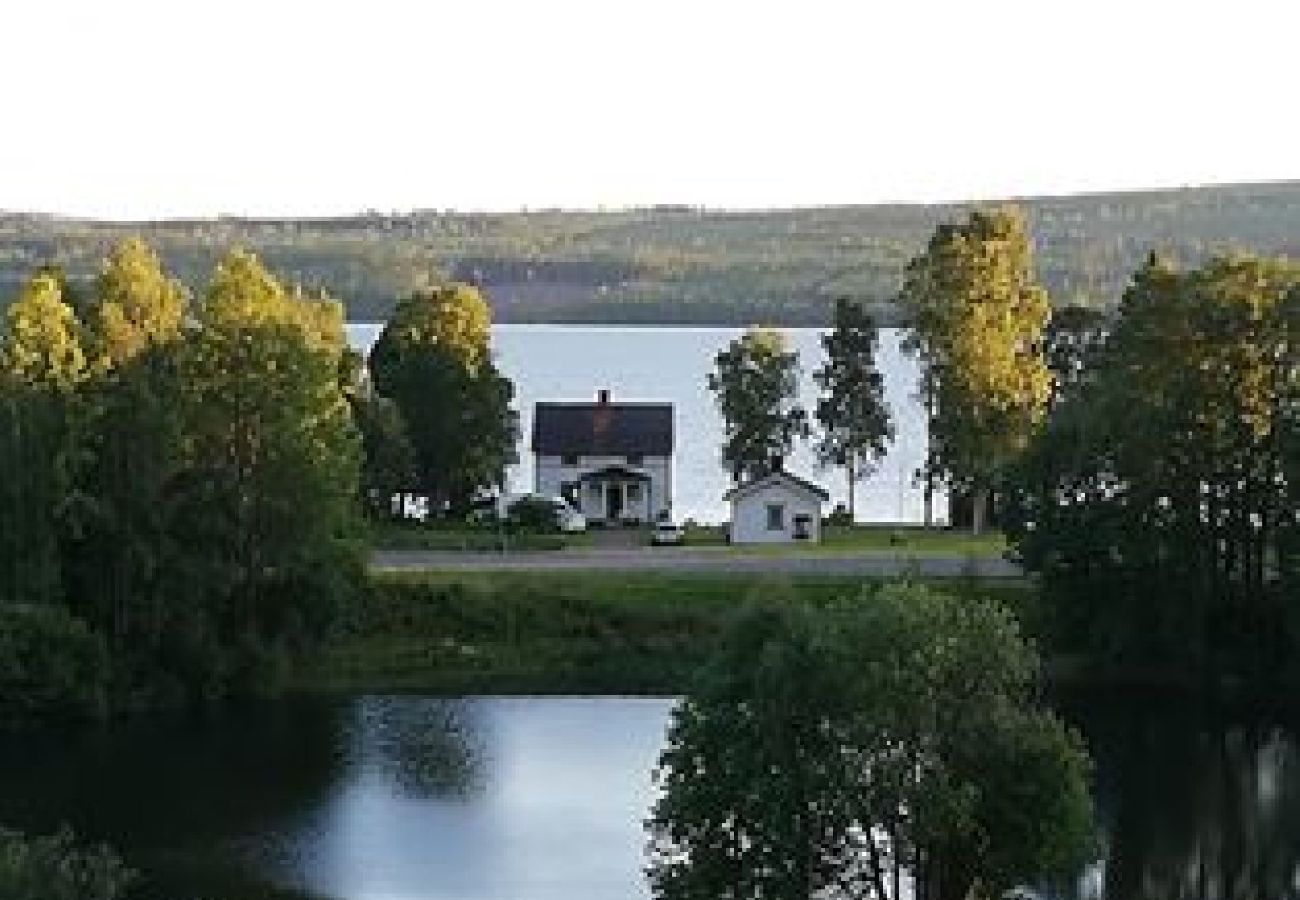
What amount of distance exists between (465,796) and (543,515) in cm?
3011

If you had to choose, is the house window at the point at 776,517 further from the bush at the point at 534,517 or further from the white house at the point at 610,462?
the white house at the point at 610,462

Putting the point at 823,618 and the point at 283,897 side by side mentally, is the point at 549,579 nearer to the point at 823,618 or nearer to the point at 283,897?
the point at 283,897

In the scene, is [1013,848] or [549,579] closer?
[1013,848]

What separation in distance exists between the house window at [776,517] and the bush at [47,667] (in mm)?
24599

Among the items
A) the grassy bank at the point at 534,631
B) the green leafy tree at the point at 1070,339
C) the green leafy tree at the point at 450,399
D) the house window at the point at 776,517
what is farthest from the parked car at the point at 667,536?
the green leafy tree at the point at 1070,339

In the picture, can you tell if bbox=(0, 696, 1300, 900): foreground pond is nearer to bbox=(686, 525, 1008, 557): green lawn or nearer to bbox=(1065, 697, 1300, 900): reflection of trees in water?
bbox=(1065, 697, 1300, 900): reflection of trees in water

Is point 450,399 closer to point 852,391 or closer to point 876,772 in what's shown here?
point 852,391

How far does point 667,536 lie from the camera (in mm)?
77250

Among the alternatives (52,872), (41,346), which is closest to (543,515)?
(41,346)

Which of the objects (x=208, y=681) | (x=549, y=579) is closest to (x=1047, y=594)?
(x=549, y=579)

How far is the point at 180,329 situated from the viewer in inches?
2660

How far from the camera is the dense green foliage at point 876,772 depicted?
33094mm

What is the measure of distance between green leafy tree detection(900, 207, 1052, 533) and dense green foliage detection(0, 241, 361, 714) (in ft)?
65.6

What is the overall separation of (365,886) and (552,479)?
46.6 meters
